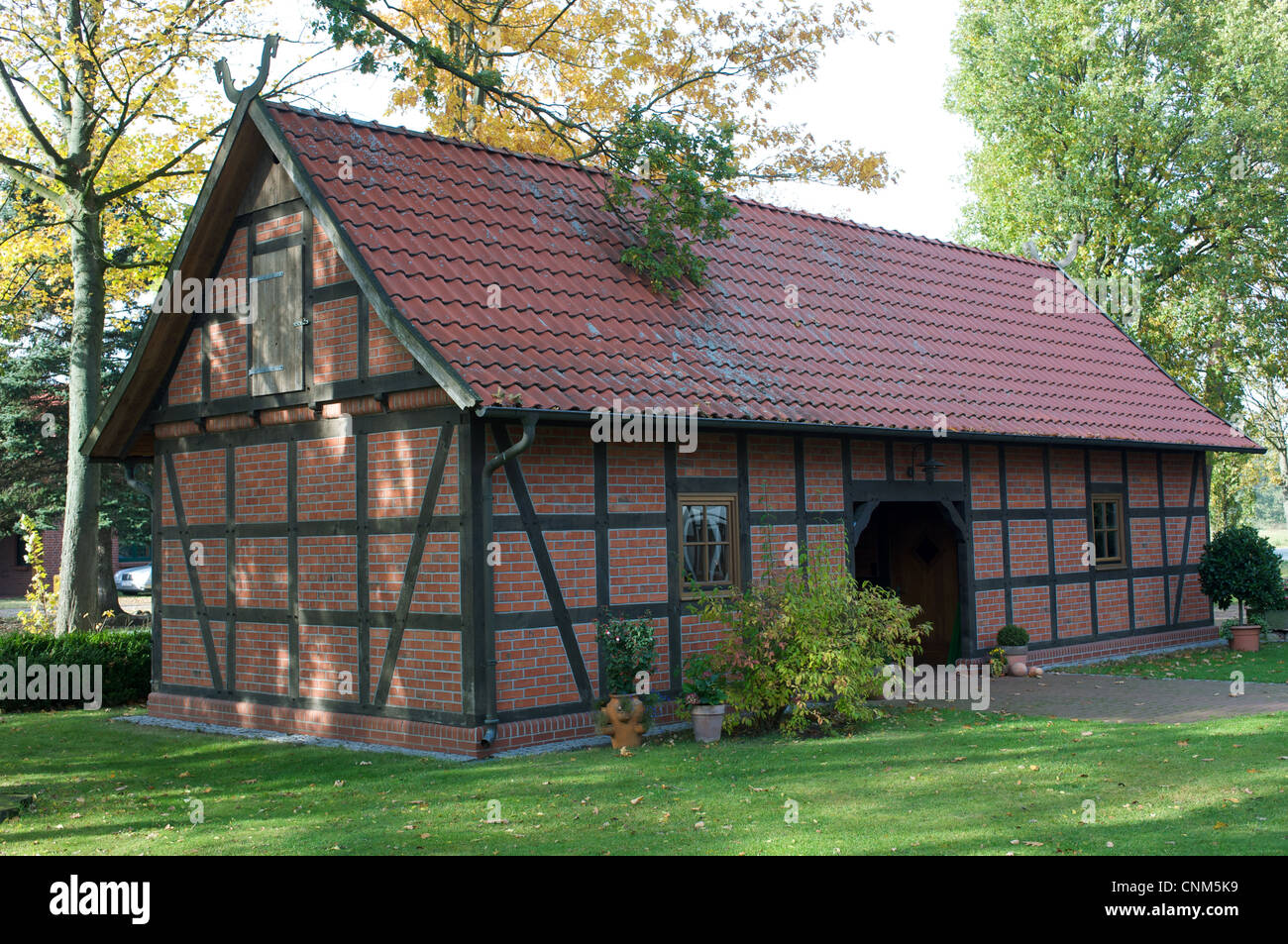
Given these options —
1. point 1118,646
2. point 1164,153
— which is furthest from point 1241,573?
point 1164,153

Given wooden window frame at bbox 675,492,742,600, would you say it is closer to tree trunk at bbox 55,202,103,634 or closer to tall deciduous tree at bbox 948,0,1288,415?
tree trunk at bbox 55,202,103,634

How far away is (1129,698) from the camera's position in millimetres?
13547

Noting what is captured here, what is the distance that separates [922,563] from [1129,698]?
3913mm

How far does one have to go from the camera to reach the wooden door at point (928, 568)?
54.2ft

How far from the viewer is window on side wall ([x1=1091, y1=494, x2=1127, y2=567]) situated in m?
18.1

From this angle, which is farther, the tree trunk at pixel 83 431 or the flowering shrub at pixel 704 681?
the tree trunk at pixel 83 431

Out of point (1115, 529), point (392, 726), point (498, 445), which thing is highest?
point (498, 445)

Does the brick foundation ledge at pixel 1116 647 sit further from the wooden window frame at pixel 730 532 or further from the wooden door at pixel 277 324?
the wooden door at pixel 277 324

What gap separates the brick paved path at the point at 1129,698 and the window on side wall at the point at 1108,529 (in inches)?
112

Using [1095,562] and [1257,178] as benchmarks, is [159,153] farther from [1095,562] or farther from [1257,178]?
[1257,178]

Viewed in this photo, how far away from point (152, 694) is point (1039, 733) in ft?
33.1

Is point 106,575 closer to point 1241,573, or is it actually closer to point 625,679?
point 625,679

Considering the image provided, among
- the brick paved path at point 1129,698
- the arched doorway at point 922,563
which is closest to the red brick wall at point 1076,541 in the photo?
the arched doorway at point 922,563

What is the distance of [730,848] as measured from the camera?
23.5 ft
